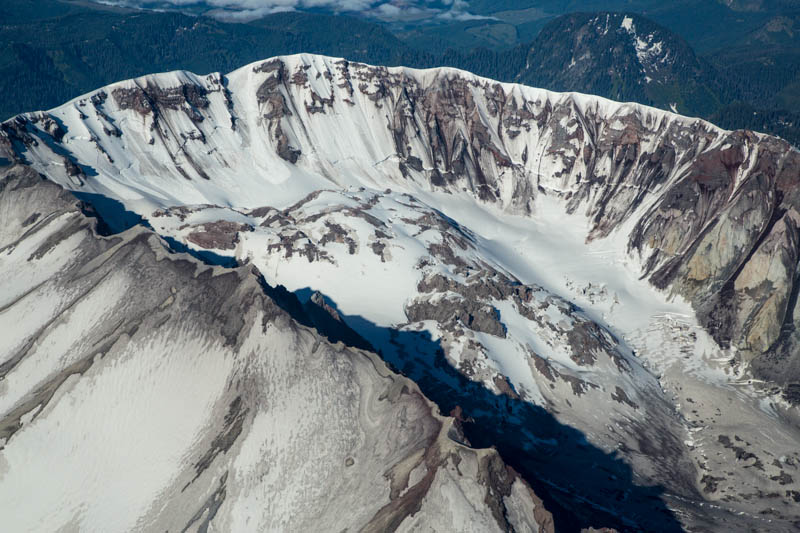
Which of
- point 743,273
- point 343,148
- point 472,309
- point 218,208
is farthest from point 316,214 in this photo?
point 743,273

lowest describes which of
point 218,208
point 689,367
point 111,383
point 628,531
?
point 689,367

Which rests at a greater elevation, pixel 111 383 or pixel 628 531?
pixel 111 383

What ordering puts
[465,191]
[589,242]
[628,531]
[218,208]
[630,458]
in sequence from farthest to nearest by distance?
1. [465,191]
2. [589,242]
3. [218,208]
4. [630,458]
5. [628,531]

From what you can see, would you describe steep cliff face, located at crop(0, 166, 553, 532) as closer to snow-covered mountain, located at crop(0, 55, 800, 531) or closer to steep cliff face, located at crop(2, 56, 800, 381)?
snow-covered mountain, located at crop(0, 55, 800, 531)

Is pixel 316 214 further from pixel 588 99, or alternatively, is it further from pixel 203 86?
pixel 588 99

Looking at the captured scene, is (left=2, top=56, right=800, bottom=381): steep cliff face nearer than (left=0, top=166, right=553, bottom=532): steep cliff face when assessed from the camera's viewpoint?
No

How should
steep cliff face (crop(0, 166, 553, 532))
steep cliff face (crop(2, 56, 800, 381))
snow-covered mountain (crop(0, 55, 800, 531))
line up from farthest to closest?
steep cliff face (crop(2, 56, 800, 381)), snow-covered mountain (crop(0, 55, 800, 531)), steep cliff face (crop(0, 166, 553, 532))

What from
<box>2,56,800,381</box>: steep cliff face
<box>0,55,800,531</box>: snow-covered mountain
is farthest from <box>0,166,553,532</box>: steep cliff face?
<box>2,56,800,381</box>: steep cliff face
